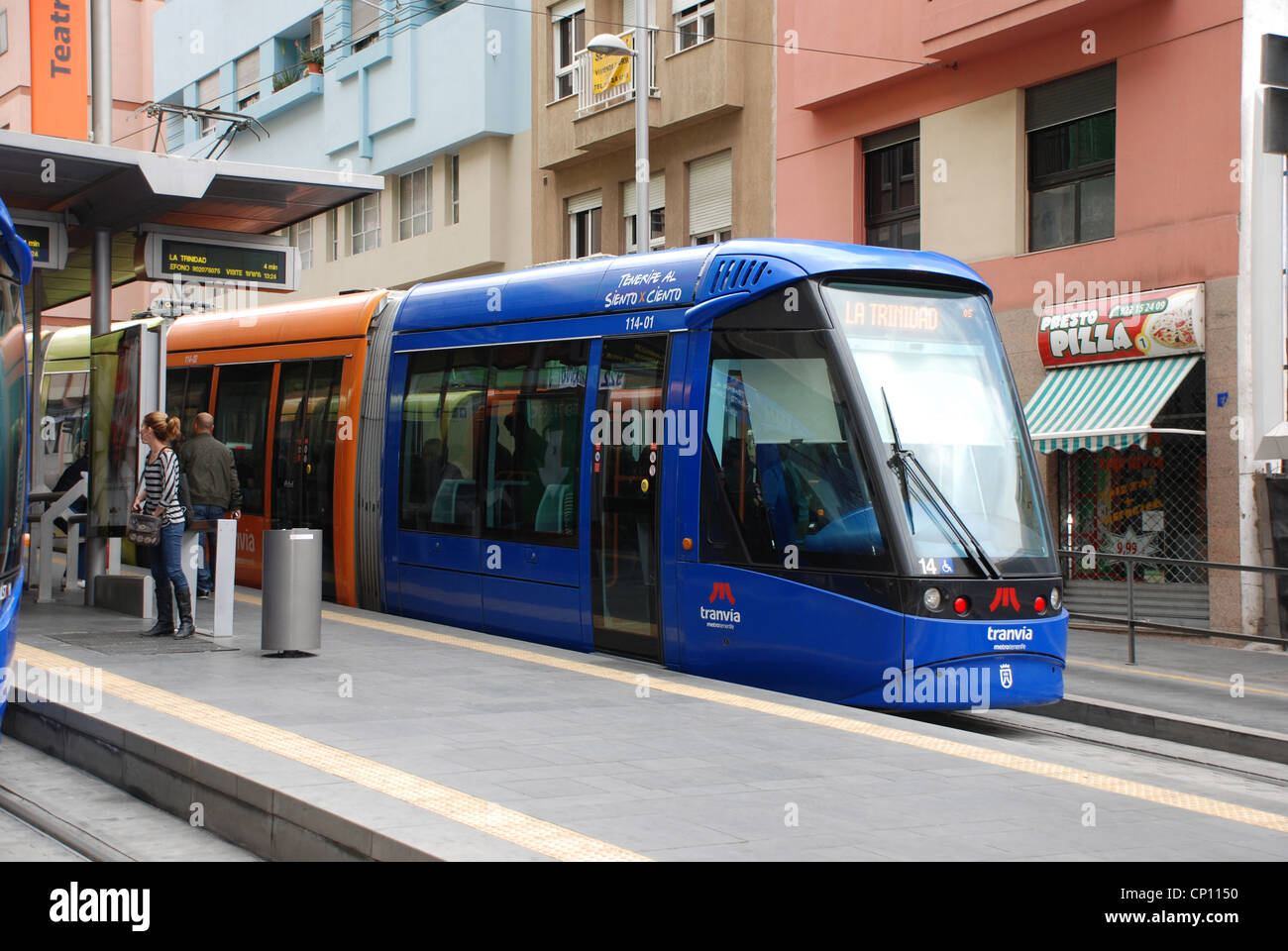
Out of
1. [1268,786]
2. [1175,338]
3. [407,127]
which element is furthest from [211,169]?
[407,127]

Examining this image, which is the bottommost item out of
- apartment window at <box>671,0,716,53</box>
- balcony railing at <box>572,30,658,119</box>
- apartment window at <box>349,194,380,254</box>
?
apartment window at <box>349,194,380,254</box>

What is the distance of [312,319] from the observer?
14703 millimetres

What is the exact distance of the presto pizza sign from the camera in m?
15.4

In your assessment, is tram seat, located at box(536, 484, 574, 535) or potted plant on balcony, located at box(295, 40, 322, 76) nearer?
tram seat, located at box(536, 484, 574, 535)

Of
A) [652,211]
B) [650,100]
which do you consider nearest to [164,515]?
[650,100]

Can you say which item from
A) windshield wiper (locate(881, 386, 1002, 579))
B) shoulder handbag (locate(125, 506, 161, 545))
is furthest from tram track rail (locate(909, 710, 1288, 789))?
shoulder handbag (locate(125, 506, 161, 545))

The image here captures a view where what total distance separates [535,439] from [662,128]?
45.8 feet

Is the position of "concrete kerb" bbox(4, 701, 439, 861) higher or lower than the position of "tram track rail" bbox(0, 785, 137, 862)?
higher

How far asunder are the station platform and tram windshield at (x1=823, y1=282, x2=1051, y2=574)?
1315 millimetres

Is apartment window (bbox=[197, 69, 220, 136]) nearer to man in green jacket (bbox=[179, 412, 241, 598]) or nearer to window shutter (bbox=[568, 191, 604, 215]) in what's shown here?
window shutter (bbox=[568, 191, 604, 215])

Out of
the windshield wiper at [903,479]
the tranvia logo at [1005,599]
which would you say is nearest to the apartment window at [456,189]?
the windshield wiper at [903,479]

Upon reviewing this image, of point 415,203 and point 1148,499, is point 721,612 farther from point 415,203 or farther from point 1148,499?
point 415,203

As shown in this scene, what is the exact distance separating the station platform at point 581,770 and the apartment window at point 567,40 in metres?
18.6
